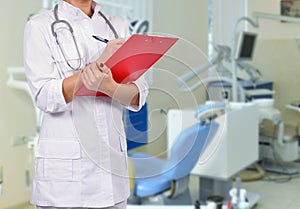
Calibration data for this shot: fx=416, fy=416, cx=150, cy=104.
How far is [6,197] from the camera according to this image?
270 centimetres

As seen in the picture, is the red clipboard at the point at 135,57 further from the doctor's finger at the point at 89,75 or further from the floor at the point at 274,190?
the floor at the point at 274,190

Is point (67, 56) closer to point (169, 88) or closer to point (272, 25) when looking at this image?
point (169, 88)

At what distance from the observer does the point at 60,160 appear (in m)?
0.86

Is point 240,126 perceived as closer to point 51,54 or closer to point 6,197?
point 6,197

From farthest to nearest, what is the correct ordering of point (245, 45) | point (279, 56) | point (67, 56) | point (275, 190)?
point (279, 56) < point (245, 45) < point (275, 190) < point (67, 56)

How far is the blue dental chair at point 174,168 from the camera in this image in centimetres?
117

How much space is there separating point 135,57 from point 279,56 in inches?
142

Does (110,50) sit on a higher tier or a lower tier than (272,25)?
lower

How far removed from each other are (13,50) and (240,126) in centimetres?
166

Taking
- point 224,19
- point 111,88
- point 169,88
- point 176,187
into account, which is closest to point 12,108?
point 176,187

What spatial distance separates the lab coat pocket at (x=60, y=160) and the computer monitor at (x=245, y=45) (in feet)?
9.65

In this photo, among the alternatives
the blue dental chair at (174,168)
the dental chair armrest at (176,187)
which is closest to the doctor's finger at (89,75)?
the blue dental chair at (174,168)

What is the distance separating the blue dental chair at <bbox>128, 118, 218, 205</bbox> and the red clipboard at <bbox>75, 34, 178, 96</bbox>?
34 centimetres

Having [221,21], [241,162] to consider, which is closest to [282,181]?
[241,162]
